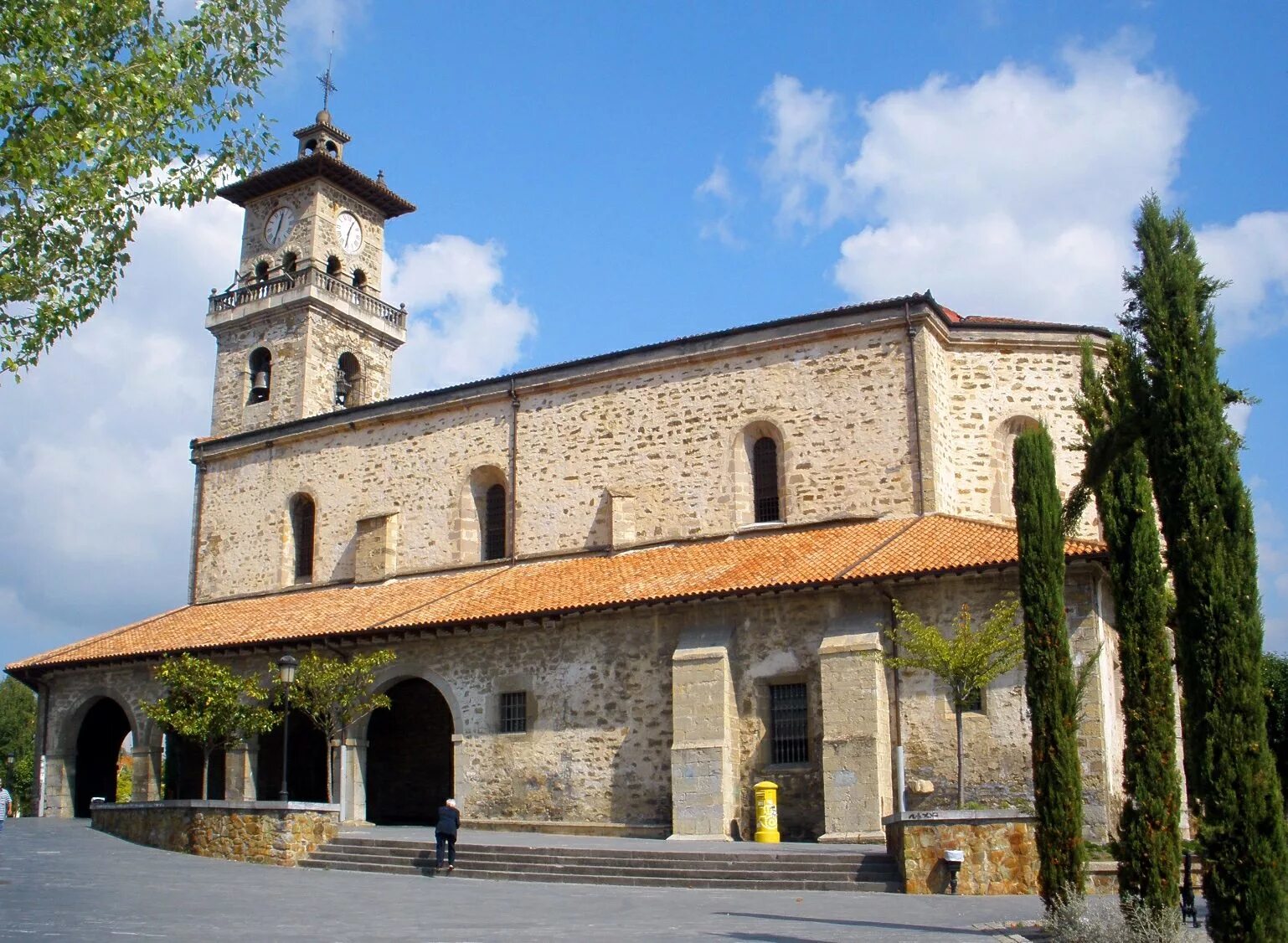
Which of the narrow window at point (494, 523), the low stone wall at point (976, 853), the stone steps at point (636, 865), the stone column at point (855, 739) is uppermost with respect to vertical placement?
the narrow window at point (494, 523)

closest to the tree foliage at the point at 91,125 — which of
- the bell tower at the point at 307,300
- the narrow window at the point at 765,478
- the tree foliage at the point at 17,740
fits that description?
the narrow window at the point at 765,478

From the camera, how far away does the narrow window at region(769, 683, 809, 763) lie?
2016 cm

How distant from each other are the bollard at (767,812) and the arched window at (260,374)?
21184 mm

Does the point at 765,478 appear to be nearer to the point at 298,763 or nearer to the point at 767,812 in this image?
the point at 767,812

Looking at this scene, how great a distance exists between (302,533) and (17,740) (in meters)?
34.1

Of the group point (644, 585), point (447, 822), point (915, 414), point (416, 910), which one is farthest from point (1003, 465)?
point (416, 910)

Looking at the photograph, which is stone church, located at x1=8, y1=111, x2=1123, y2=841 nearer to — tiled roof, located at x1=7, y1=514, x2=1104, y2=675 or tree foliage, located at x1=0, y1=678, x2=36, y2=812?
tiled roof, located at x1=7, y1=514, x2=1104, y2=675

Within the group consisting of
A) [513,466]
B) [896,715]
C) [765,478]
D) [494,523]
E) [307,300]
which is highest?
[307,300]

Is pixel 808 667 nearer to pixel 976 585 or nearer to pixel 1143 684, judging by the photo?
pixel 976 585

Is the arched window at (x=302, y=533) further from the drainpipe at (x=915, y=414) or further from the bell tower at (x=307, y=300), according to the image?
the drainpipe at (x=915, y=414)

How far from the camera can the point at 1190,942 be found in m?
10.3

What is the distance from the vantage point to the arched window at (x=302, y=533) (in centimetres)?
3038

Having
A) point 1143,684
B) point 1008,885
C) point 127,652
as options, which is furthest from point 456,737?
point 1143,684

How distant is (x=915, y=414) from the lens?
2286 centimetres
